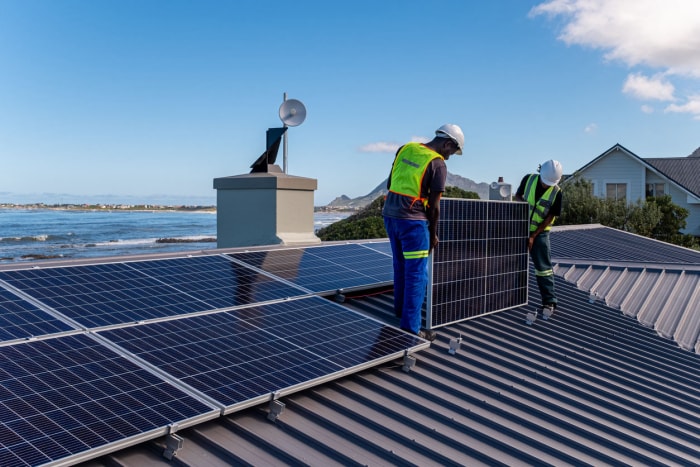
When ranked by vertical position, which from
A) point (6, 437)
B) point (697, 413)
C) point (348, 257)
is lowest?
point (697, 413)

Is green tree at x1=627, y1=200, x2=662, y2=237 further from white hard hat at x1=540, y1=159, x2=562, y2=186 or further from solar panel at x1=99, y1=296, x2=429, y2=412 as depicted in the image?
solar panel at x1=99, y1=296, x2=429, y2=412

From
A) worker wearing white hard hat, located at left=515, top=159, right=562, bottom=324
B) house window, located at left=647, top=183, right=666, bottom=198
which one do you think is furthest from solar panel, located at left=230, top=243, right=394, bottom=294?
house window, located at left=647, top=183, right=666, bottom=198

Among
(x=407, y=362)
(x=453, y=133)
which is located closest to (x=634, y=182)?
(x=453, y=133)

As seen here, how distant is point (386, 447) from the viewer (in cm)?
434

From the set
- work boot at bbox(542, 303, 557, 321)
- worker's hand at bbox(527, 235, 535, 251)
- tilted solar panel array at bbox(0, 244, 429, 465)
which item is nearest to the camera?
tilted solar panel array at bbox(0, 244, 429, 465)

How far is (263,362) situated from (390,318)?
247 centimetres

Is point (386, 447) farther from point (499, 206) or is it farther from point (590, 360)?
point (499, 206)

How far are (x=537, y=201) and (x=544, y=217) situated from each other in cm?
26

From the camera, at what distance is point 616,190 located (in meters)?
41.8

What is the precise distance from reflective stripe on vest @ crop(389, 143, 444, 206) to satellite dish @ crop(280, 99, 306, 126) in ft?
23.1

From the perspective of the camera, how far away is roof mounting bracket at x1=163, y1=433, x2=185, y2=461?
3.83 metres

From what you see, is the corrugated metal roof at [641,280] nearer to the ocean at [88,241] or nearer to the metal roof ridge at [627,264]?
the metal roof ridge at [627,264]

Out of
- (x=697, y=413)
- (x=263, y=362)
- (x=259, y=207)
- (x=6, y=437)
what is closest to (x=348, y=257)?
(x=259, y=207)

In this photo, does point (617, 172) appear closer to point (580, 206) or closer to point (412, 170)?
point (580, 206)
